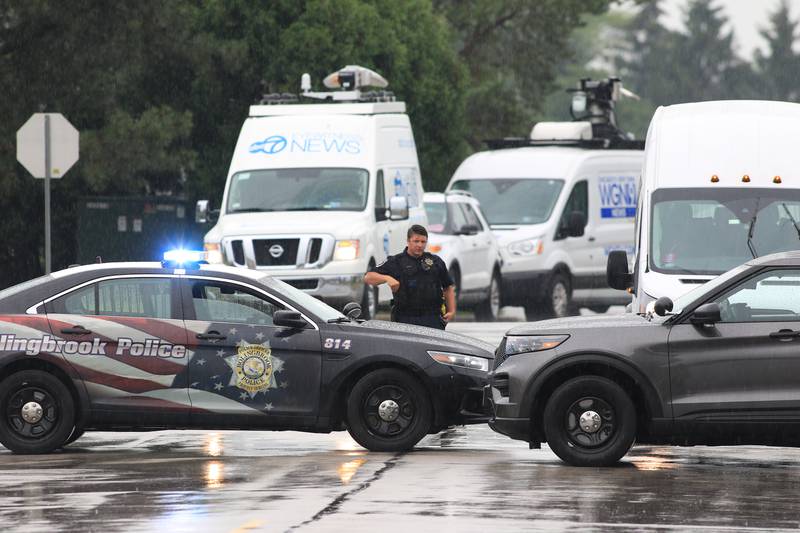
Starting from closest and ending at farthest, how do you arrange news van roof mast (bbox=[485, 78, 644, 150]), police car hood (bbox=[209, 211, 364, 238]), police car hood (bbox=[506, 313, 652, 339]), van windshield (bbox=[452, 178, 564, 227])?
police car hood (bbox=[506, 313, 652, 339]) → police car hood (bbox=[209, 211, 364, 238]) → van windshield (bbox=[452, 178, 564, 227]) → news van roof mast (bbox=[485, 78, 644, 150])

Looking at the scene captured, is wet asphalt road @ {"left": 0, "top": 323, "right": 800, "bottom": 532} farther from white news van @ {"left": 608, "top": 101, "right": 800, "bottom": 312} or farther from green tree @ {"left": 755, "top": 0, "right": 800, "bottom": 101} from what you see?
green tree @ {"left": 755, "top": 0, "right": 800, "bottom": 101}

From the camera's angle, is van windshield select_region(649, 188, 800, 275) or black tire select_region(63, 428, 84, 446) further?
van windshield select_region(649, 188, 800, 275)

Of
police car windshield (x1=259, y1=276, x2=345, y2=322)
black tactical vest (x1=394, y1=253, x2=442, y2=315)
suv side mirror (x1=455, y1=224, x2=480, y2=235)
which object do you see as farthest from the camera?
suv side mirror (x1=455, y1=224, x2=480, y2=235)

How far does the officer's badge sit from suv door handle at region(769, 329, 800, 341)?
339cm

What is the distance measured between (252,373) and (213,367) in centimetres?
28

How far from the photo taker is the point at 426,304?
50.1ft

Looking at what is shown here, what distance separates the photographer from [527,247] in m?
28.3

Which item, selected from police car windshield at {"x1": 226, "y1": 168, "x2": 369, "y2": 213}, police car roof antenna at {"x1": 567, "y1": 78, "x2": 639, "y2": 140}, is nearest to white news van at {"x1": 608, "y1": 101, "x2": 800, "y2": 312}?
police car windshield at {"x1": 226, "y1": 168, "x2": 369, "y2": 213}

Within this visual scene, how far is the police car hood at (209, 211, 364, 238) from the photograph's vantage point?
2373 cm

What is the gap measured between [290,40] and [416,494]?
27.9m

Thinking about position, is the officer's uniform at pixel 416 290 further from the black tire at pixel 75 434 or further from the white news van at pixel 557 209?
the white news van at pixel 557 209

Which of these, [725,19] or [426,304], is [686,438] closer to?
[426,304]

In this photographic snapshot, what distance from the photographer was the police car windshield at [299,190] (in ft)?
80.4

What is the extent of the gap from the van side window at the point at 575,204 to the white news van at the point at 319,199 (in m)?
3.01
